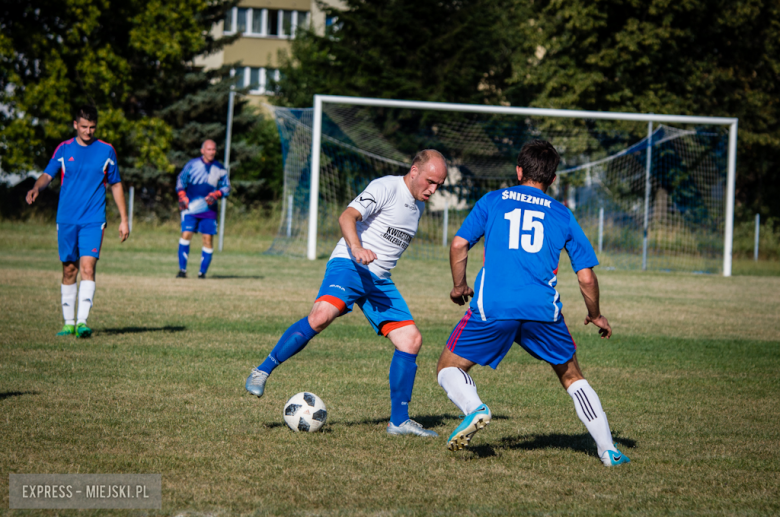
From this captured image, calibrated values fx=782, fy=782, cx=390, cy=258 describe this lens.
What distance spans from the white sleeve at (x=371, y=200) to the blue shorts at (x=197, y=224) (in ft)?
31.2

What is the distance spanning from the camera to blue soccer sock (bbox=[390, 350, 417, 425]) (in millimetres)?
4910

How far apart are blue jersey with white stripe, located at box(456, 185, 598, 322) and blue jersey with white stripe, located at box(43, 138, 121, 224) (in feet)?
16.3

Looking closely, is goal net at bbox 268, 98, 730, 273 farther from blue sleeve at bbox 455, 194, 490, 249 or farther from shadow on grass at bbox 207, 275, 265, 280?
blue sleeve at bbox 455, 194, 490, 249

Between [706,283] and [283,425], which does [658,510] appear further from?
[706,283]

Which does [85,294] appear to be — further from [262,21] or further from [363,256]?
[262,21]

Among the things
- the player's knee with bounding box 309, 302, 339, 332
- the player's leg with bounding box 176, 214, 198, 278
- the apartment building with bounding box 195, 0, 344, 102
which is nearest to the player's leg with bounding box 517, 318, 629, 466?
the player's knee with bounding box 309, 302, 339, 332

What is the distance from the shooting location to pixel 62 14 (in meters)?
30.5

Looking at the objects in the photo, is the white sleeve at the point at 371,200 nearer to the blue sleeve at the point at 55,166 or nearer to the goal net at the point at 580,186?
the blue sleeve at the point at 55,166

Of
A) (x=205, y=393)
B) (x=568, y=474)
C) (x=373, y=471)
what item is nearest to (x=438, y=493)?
(x=373, y=471)

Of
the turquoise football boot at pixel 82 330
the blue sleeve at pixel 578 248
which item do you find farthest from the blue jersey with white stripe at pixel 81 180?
the blue sleeve at pixel 578 248

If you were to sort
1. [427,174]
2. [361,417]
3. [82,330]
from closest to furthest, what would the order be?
1. [427,174]
2. [361,417]
3. [82,330]

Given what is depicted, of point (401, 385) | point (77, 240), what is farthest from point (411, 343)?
point (77, 240)

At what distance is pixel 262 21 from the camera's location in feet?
156

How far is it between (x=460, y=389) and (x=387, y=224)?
4.33 feet
